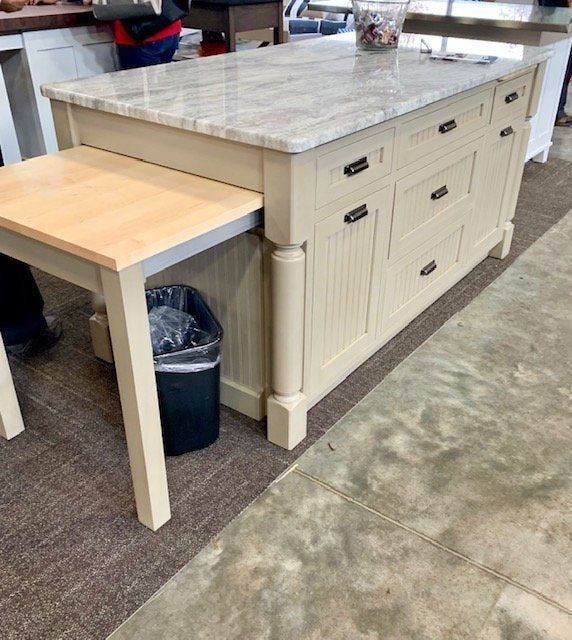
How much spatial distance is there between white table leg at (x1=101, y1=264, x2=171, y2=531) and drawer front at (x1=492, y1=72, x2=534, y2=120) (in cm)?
166

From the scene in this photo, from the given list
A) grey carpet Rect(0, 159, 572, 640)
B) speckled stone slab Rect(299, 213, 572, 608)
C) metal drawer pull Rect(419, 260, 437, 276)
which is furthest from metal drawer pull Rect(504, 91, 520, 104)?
grey carpet Rect(0, 159, 572, 640)

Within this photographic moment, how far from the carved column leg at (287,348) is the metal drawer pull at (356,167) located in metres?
0.24

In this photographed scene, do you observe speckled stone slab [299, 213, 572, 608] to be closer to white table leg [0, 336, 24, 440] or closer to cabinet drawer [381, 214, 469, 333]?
cabinet drawer [381, 214, 469, 333]

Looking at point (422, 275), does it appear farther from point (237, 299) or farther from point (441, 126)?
point (237, 299)

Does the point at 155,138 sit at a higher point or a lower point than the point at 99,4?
lower

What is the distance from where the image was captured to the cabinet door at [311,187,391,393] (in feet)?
5.56

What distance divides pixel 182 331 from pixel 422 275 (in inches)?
36.7

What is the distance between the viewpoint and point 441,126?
200 centimetres

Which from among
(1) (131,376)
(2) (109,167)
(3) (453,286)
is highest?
(2) (109,167)

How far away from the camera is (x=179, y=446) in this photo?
5.83 ft

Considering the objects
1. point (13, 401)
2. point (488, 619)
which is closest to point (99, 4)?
point (13, 401)

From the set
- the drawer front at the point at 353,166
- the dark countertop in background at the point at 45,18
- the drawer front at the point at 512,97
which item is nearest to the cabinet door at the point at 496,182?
the drawer front at the point at 512,97

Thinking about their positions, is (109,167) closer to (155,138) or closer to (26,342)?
(155,138)

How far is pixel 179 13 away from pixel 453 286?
162 centimetres
